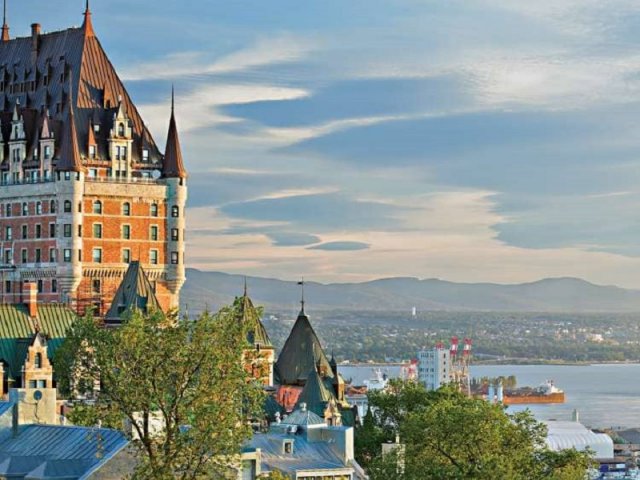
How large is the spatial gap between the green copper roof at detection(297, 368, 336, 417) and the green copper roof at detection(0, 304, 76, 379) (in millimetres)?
15711

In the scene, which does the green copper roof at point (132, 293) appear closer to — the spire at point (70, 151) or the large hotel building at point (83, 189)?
the large hotel building at point (83, 189)

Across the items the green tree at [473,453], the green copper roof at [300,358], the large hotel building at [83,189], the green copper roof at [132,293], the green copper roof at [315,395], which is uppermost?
the large hotel building at [83,189]

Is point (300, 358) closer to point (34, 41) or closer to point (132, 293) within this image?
point (132, 293)

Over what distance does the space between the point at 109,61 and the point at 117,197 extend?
13299 millimetres

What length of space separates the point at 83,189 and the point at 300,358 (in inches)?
867

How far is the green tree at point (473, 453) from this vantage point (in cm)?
7725

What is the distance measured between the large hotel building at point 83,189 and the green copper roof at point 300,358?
13.2 meters

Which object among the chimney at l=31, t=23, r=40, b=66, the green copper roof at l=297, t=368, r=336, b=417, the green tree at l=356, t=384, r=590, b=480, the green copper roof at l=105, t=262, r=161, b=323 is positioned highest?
the chimney at l=31, t=23, r=40, b=66

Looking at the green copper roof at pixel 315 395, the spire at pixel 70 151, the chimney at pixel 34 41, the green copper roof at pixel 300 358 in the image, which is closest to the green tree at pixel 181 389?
the green copper roof at pixel 315 395

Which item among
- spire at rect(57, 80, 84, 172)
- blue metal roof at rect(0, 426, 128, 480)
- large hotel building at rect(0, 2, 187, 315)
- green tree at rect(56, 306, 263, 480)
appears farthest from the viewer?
large hotel building at rect(0, 2, 187, 315)

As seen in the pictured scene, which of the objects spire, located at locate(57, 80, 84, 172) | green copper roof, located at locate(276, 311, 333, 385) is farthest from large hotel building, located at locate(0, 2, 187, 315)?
green copper roof, located at locate(276, 311, 333, 385)

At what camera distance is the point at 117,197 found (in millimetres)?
140375

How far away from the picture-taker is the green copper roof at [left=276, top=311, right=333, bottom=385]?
128625 millimetres

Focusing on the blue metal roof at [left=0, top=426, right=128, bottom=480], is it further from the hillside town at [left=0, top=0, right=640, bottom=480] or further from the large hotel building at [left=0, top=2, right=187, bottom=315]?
the large hotel building at [left=0, top=2, right=187, bottom=315]
